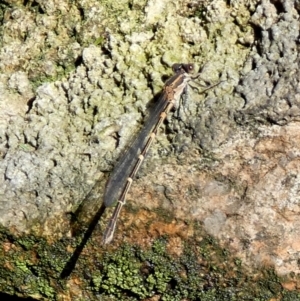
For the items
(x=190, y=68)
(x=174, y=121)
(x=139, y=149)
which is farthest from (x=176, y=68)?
(x=139, y=149)

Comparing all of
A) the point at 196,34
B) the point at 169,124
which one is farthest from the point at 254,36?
the point at 169,124

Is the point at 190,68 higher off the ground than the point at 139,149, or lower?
higher

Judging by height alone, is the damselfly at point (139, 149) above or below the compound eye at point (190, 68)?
below

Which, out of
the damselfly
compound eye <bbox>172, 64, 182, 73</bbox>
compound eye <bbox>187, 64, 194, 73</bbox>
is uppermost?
compound eye <bbox>187, 64, 194, 73</bbox>

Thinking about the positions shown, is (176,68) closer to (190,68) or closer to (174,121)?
(190,68)

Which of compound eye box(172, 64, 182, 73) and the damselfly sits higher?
compound eye box(172, 64, 182, 73)

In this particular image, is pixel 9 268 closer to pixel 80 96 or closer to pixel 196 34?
pixel 80 96

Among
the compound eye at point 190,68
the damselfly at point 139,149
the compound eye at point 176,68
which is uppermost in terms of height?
the compound eye at point 190,68

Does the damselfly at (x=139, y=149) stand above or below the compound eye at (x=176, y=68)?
below

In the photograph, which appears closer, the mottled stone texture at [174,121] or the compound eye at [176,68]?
the mottled stone texture at [174,121]
